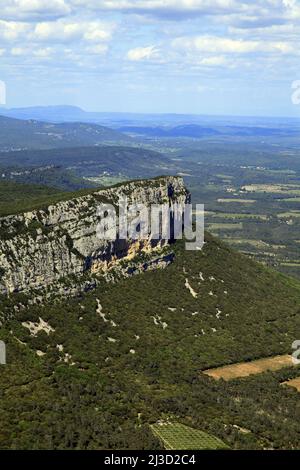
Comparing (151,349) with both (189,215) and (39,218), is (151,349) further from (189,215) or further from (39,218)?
(189,215)

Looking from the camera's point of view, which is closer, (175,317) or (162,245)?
(175,317)

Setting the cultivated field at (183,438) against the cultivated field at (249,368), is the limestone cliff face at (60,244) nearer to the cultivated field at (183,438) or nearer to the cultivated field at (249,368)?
the cultivated field at (249,368)

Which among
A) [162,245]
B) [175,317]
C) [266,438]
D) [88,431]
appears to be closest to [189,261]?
[162,245]

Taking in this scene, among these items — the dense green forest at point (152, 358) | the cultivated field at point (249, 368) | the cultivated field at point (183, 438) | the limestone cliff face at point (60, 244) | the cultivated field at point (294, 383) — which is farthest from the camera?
the cultivated field at point (294, 383)

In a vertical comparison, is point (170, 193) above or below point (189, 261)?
above

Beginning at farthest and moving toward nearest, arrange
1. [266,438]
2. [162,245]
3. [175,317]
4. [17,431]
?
[162,245]
[175,317]
[266,438]
[17,431]

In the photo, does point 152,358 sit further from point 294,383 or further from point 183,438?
point 183,438

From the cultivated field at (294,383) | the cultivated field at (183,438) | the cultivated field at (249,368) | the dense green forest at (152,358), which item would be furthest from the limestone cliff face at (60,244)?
the cultivated field at (294,383)

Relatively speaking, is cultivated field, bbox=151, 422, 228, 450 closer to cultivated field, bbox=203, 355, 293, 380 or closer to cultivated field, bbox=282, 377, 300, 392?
cultivated field, bbox=203, 355, 293, 380
